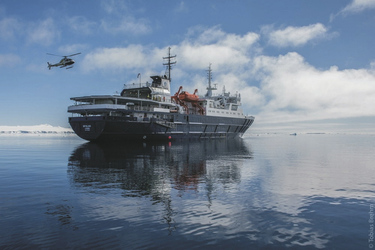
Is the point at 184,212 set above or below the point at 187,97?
below

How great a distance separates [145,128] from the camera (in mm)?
52281

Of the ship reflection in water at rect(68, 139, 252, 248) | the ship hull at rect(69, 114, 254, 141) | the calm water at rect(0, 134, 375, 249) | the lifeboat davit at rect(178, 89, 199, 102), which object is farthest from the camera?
the lifeboat davit at rect(178, 89, 199, 102)

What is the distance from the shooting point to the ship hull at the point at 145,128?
157ft

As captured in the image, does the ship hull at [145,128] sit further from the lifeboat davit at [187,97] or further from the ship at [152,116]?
the lifeboat davit at [187,97]

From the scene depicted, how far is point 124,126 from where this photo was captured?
160ft

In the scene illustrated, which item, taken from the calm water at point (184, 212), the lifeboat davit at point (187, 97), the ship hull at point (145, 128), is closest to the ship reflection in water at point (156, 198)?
the calm water at point (184, 212)

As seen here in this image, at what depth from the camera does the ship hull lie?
48.0 meters

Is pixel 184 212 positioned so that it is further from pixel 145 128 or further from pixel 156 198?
pixel 145 128

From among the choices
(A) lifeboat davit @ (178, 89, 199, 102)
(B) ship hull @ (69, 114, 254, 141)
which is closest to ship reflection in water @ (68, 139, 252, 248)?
(B) ship hull @ (69, 114, 254, 141)

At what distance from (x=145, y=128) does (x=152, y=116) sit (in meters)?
4.06

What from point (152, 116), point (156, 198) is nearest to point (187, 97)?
point (152, 116)

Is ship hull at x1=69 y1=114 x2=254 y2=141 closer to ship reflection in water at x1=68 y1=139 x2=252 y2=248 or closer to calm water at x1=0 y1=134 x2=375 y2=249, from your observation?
ship reflection in water at x1=68 y1=139 x2=252 y2=248

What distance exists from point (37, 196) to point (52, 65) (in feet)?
105

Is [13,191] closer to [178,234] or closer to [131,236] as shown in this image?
[131,236]
